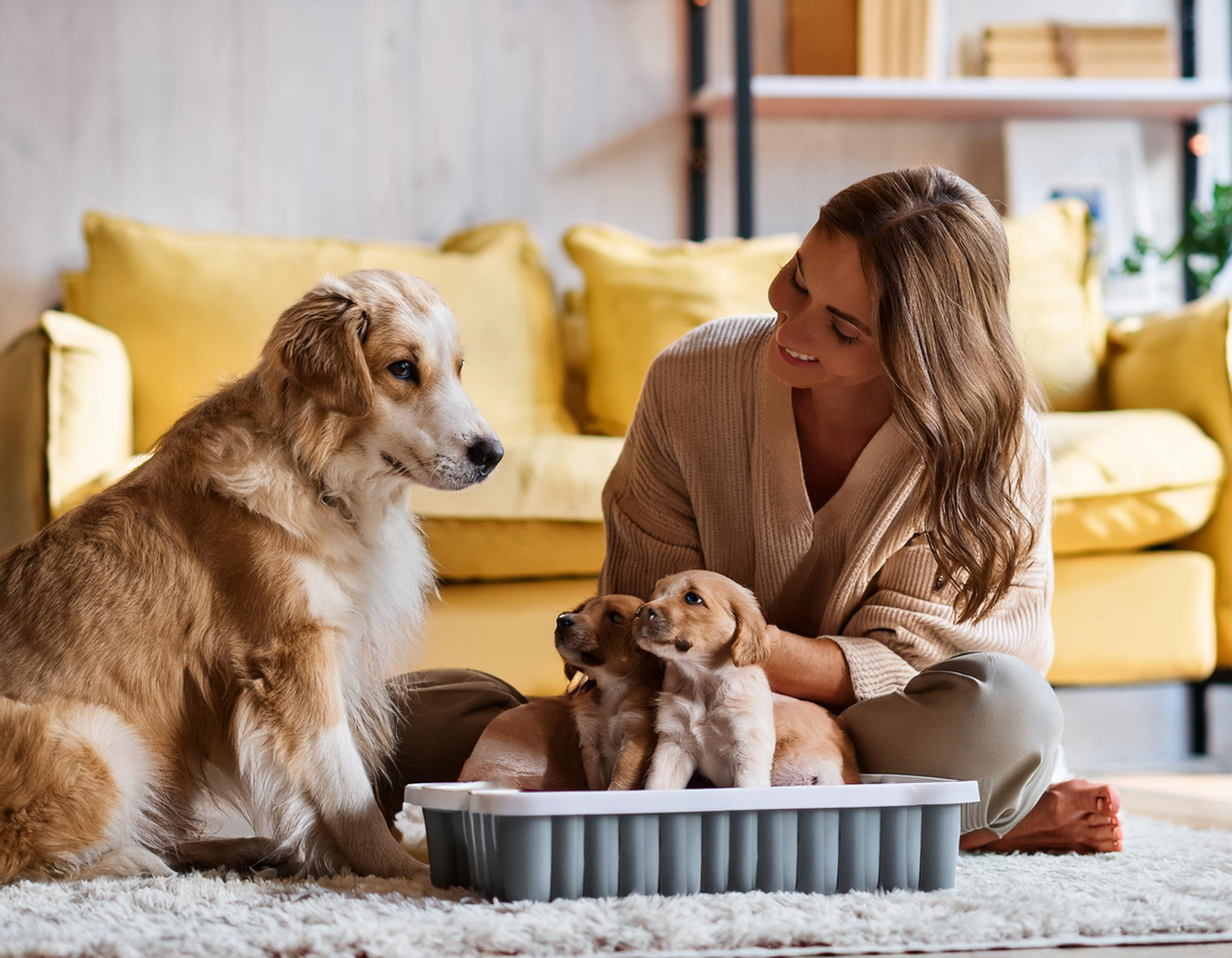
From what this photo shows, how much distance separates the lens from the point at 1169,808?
2059 millimetres

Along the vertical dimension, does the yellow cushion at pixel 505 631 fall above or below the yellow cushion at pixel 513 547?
below

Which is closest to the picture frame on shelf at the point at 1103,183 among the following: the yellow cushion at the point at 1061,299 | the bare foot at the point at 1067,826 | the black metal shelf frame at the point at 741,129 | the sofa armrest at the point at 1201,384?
the black metal shelf frame at the point at 741,129

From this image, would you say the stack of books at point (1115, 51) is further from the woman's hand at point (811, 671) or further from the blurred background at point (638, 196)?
the woman's hand at point (811, 671)

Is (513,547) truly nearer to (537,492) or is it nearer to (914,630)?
(537,492)

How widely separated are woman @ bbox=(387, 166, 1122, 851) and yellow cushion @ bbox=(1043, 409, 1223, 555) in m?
0.78

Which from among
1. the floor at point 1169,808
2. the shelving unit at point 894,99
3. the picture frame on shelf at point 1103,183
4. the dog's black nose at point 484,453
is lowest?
the floor at point 1169,808

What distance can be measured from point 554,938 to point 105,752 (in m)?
0.60

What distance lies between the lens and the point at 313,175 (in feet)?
11.4

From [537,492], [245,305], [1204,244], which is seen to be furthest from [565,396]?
[1204,244]

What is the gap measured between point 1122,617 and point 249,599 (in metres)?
1.80

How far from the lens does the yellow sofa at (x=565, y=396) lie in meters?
2.31

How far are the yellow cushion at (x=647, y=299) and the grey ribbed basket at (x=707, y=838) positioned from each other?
183 cm

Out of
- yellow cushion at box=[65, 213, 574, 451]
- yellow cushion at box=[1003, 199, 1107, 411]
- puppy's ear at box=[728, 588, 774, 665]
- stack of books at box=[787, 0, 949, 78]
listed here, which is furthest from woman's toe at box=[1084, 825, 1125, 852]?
stack of books at box=[787, 0, 949, 78]

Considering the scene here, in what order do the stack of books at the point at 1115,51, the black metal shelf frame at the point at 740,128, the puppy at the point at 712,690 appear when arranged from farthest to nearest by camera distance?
the stack of books at the point at 1115,51, the black metal shelf frame at the point at 740,128, the puppy at the point at 712,690
